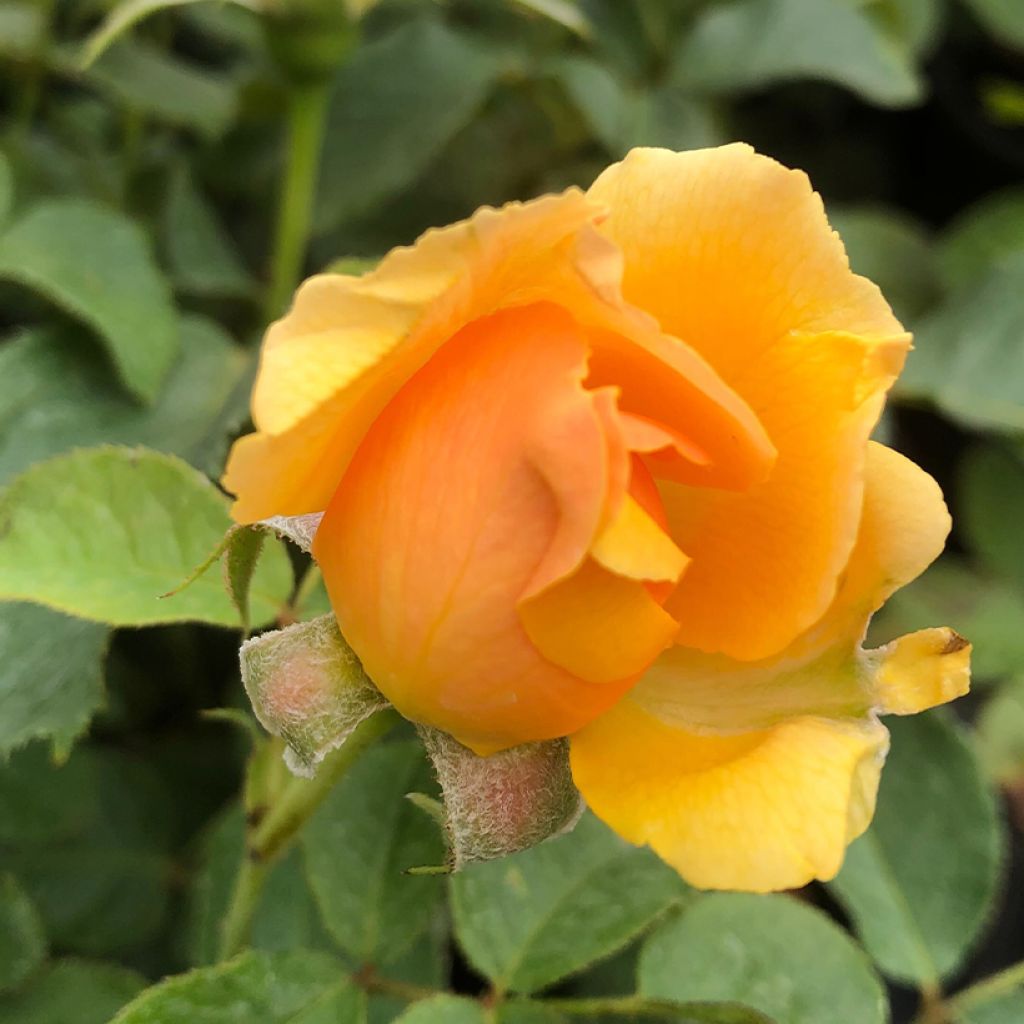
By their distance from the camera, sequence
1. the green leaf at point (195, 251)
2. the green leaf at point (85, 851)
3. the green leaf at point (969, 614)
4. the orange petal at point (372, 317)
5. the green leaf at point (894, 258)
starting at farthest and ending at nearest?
the green leaf at point (894, 258) → the green leaf at point (969, 614) → the green leaf at point (195, 251) → the green leaf at point (85, 851) → the orange petal at point (372, 317)

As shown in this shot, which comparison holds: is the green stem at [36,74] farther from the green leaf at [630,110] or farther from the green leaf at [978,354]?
the green leaf at [978,354]

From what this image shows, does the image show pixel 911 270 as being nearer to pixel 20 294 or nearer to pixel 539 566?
pixel 20 294

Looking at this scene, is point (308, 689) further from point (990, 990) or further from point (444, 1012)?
point (990, 990)

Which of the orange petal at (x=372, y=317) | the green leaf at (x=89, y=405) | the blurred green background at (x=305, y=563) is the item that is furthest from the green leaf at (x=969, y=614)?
the orange petal at (x=372, y=317)

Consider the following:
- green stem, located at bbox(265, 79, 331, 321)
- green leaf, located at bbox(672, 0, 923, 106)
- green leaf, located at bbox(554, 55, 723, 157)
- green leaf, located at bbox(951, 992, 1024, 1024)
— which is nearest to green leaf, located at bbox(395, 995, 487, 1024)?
green leaf, located at bbox(951, 992, 1024, 1024)

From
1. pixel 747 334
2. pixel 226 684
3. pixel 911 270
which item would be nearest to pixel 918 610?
pixel 911 270

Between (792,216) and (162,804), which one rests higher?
(792,216)
